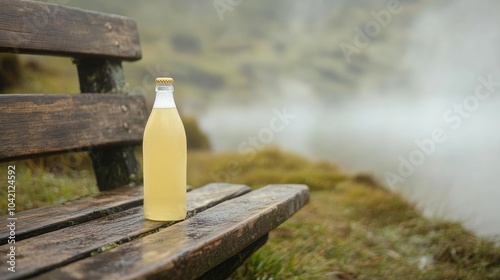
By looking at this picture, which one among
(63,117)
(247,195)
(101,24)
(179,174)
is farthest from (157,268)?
(101,24)

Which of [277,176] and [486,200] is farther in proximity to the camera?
[277,176]

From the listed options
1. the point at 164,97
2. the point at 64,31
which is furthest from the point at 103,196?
the point at 64,31

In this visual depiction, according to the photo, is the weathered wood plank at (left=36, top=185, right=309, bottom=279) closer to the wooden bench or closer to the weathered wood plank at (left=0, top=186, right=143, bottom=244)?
the wooden bench

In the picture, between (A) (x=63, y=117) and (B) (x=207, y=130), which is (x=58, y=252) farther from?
(B) (x=207, y=130)

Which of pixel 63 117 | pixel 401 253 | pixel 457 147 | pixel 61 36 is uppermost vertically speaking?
pixel 61 36

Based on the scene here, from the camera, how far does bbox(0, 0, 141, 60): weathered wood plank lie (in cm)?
188

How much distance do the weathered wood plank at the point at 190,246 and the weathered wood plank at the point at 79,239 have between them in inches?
1.6

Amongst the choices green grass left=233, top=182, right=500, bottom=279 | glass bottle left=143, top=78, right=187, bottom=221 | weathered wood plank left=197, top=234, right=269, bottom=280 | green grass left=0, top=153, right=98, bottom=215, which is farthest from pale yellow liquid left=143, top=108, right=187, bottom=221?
green grass left=0, top=153, right=98, bottom=215

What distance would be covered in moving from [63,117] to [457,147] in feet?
21.4

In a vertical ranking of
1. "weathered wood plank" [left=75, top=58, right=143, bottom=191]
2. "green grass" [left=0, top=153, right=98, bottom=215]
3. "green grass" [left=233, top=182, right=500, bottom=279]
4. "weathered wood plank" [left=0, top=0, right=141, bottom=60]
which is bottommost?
"green grass" [left=233, top=182, right=500, bottom=279]

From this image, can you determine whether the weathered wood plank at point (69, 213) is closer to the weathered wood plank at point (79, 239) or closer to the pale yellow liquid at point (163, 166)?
the weathered wood plank at point (79, 239)

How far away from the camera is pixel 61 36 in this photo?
2.07m

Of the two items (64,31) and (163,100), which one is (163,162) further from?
(64,31)

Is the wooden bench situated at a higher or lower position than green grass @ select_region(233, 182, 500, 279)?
higher
